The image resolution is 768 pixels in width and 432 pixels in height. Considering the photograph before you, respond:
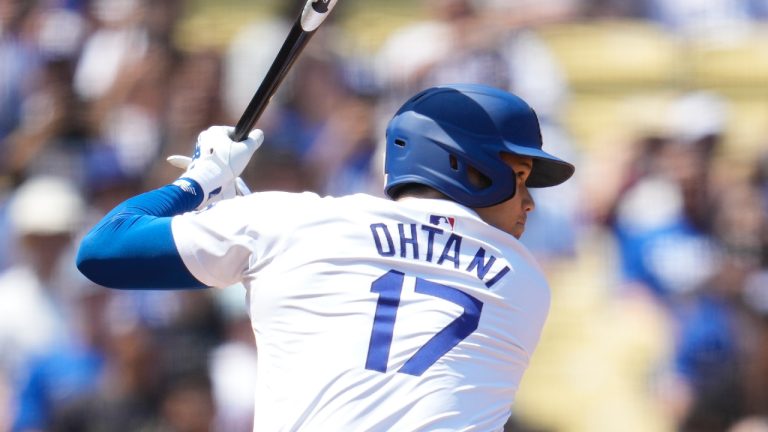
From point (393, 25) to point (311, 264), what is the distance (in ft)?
16.0

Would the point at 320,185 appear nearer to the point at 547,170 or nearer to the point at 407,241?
the point at 547,170

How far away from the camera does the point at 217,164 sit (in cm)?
324

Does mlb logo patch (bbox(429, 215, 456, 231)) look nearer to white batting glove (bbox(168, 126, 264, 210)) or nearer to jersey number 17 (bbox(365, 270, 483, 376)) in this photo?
jersey number 17 (bbox(365, 270, 483, 376))

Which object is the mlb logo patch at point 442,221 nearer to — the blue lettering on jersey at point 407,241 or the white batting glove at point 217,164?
the blue lettering on jersey at point 407,241

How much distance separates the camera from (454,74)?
6312mm

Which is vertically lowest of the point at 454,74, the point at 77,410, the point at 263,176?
the point at 77,410

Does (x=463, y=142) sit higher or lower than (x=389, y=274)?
higher

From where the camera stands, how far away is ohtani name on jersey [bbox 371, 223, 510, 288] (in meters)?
2.75

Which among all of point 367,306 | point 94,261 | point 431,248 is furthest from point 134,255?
point 431,248

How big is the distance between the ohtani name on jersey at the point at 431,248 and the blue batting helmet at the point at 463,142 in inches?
5.4

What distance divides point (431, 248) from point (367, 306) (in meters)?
0.21

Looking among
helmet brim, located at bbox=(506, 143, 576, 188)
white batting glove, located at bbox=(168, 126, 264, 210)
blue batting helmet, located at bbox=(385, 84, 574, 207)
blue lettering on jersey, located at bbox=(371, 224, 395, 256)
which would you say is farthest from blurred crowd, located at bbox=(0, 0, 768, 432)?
blue lettering on jersey, located at bbox=(371, 224, 395, 256)

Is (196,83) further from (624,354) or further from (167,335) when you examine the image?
(624,354)

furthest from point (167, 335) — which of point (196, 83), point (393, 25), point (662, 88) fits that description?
point (662, 88)
